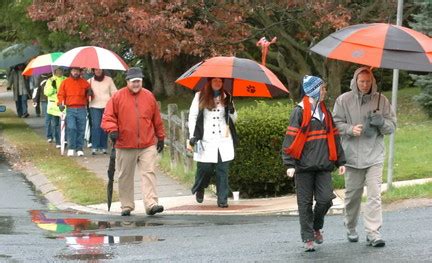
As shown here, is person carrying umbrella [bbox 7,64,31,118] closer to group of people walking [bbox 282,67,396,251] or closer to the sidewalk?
the sidewalk

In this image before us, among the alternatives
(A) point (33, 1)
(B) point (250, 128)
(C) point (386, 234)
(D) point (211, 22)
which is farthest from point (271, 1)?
(C) point (386, 234)

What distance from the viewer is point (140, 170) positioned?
12508mm

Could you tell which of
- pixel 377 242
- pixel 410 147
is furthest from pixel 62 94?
pixel 377 242

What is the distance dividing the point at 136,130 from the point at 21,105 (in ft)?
71.0

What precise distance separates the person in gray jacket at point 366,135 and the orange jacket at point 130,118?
3466mm

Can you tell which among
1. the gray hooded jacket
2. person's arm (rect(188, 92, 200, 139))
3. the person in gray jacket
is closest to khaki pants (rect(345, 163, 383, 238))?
the person in gray jacket

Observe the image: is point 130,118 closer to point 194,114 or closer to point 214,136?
point 194,114

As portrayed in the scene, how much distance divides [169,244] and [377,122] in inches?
95.0

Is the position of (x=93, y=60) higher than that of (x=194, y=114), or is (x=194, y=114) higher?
(x=93, y=60)

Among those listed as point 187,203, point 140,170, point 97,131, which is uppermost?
point 140,170

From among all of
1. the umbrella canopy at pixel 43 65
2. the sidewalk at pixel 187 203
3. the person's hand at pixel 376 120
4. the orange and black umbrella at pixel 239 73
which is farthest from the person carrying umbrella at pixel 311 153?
the umbrella canopy at pixel 43 65

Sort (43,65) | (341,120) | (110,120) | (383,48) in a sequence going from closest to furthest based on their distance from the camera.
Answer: (383,48) → (341,120) → (110,120) → (43,65)

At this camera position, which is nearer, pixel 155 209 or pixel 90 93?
pixel 155 209

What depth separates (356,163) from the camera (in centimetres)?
939
